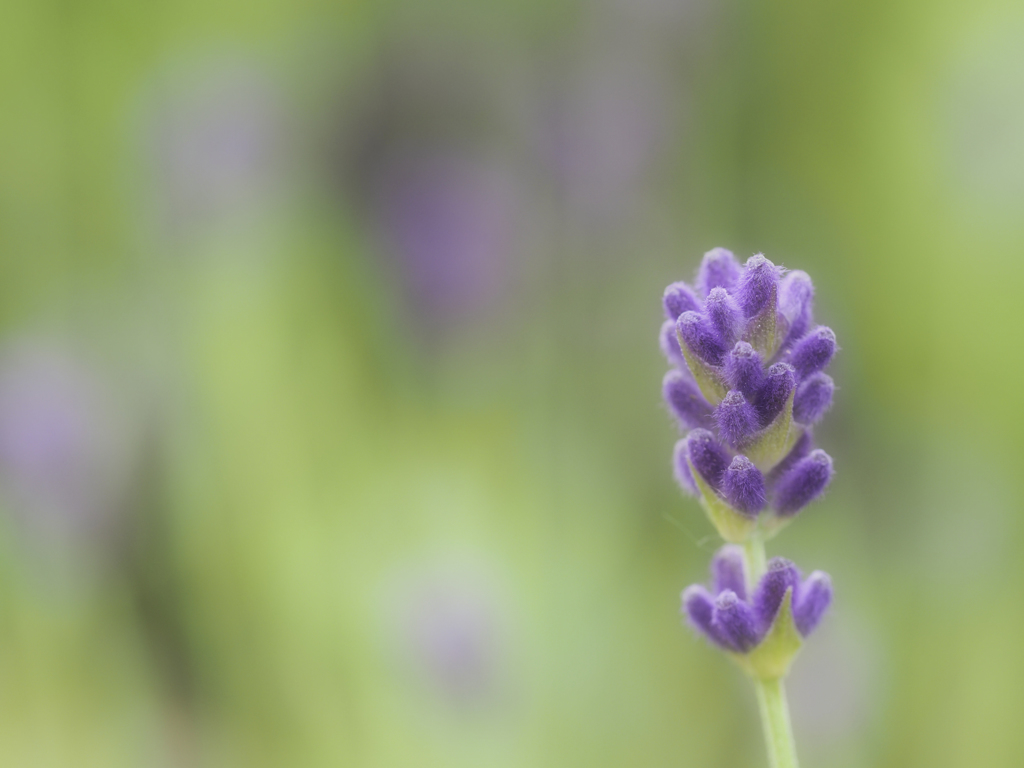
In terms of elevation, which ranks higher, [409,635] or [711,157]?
[711,157]

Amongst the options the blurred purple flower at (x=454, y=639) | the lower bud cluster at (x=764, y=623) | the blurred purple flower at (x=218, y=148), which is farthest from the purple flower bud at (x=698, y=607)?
the blurred purple flower at (x=218, y=148)

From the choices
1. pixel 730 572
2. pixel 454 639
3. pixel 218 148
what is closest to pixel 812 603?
pixel 730 572

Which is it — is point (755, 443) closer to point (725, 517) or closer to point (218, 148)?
point (725, 517)

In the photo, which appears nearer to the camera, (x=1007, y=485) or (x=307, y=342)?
(x=1007, y=485)

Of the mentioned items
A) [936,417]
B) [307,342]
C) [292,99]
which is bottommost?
[936,417]

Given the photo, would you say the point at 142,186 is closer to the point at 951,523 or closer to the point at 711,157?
the point at 711,157

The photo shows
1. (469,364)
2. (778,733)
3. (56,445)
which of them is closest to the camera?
(778,733)

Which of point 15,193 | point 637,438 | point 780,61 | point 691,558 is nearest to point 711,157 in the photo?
point 780,61
